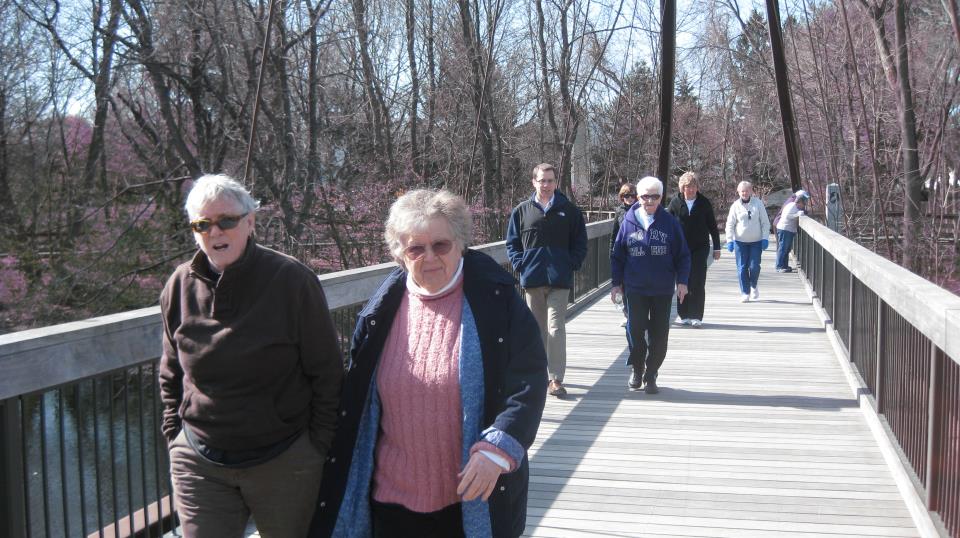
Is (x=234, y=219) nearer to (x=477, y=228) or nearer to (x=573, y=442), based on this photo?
(x=573, y=442)

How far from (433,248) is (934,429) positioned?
2.15m

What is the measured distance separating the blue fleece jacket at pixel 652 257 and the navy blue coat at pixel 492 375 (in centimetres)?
383

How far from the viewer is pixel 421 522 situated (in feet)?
7.98

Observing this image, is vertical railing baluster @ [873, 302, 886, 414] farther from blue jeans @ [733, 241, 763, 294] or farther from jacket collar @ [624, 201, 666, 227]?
blue jeans @ [733, 241, 763, 294]

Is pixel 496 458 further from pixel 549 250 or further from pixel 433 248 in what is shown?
pixel 549 250

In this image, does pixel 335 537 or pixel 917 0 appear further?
pixel 917 0

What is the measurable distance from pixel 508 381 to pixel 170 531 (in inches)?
74.4

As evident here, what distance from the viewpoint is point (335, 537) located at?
8.09 feet

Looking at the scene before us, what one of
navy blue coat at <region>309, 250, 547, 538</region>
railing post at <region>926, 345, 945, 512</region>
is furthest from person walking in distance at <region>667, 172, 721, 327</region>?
navy blue coat at <region>309, 250, 547, 538</region>

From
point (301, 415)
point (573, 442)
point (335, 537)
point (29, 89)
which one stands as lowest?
point (573, 442)

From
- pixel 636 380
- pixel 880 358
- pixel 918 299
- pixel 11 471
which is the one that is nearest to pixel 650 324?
pixel 636 380

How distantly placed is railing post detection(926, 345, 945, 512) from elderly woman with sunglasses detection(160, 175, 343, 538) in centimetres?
215

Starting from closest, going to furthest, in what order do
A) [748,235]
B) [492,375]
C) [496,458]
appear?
[496,458] < [492,375] < [748,235]

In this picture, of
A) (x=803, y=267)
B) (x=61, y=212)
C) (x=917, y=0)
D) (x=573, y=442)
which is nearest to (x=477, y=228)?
(x=803, y=267)
